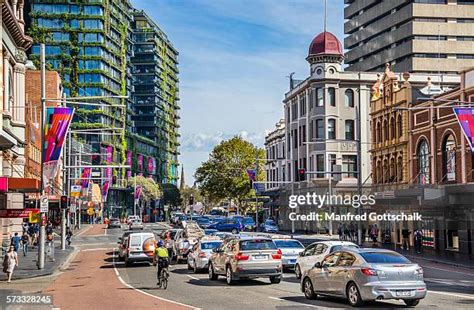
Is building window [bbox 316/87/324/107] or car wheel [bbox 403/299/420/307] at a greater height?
building window [bbox 316/87/324/107]

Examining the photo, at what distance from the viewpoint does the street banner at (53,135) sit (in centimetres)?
3538

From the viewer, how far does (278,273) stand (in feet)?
89.4

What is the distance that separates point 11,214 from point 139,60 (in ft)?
507

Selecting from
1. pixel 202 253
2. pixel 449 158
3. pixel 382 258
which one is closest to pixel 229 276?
pixel 202 253

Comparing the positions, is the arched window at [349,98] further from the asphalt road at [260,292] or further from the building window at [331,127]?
the asphalt road at [260,292]

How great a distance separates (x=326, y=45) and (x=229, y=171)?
37.8 metres

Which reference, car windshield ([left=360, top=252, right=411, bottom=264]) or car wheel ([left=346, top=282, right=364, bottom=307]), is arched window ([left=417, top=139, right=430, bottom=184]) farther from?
car wheel ([left=346, top=282, right=364, bottom=307])

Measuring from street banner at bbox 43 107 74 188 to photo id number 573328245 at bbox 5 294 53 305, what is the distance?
39.5 ft

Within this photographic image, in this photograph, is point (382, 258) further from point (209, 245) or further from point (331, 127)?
point (331, 127)

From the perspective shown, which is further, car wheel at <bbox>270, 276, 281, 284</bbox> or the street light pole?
the street light pole

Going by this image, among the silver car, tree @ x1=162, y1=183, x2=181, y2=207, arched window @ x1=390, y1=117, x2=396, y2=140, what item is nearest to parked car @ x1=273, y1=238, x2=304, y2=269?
the silver car

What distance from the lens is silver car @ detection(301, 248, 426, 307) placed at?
1934 cm

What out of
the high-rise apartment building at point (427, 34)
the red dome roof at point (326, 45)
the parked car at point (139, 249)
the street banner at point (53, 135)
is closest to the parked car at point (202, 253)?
the parked car at point (139, 249)

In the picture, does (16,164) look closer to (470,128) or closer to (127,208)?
(470,128)
